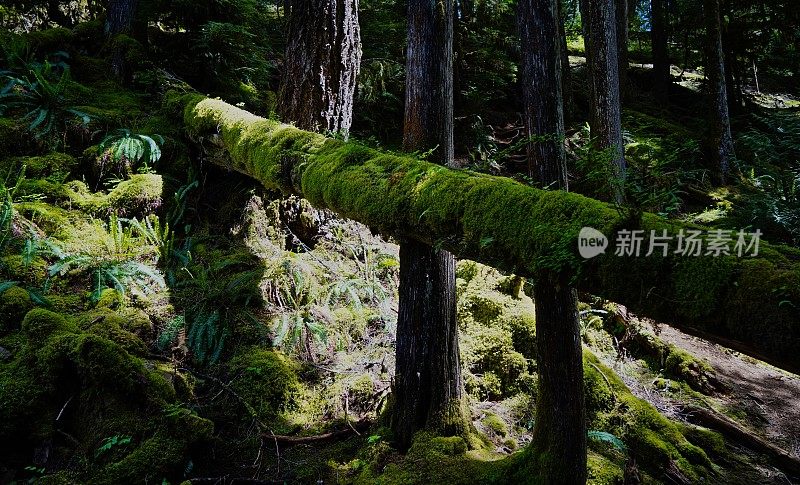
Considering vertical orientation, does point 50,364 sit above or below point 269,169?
below

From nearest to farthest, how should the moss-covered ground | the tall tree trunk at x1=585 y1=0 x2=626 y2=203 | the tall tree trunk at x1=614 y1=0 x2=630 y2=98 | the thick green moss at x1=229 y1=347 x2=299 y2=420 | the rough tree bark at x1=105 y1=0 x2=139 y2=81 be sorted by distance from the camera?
the moss-covered ground → the thick green moss at x1=229 y1=347 x2=299 y2=420 → the tall tree trunk at x1=585 y1=0 x2=626 y2=203 → the rough tree bark at x1=105 y1=0 x2=139 y2=81 → the tall tree trunk at x1=614 y1=0 x2=630 y2=98

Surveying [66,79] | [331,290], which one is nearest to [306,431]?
[331,290]

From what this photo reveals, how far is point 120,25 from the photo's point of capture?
876cm

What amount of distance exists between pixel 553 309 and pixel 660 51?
16096mm

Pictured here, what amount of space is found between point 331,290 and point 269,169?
6.21 feet

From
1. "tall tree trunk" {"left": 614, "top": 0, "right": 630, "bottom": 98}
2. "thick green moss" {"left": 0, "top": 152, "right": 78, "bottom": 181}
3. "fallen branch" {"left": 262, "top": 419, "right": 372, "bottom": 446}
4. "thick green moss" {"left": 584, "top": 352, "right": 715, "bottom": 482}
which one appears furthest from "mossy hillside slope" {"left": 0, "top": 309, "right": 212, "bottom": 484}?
"tall tree trunk" {"left": 614, "top": 0, "right": 630, "bottom": 98}

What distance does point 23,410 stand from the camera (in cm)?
371

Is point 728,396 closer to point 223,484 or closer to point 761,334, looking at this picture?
point 761,334

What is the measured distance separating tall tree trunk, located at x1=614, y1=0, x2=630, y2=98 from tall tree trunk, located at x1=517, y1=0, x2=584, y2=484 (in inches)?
490

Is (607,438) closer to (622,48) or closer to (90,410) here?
(90,410)

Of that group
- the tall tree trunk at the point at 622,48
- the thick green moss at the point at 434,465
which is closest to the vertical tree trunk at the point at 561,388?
the thick green moss at the point at 434,465

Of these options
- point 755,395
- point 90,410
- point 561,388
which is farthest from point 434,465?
point 755,395

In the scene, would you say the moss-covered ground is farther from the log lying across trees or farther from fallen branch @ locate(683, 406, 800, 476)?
the log lying across trees

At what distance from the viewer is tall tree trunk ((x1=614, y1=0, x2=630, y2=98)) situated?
1434 centimetres
